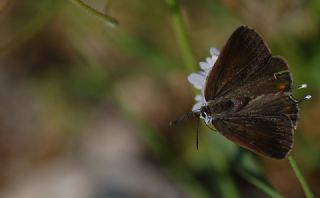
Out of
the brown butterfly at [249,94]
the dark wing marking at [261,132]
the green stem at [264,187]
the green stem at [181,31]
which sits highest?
the green stem at [181,31]

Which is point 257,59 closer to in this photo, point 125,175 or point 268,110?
point 268,110

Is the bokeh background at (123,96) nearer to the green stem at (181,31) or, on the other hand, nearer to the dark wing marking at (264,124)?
the green stem at (181,31)

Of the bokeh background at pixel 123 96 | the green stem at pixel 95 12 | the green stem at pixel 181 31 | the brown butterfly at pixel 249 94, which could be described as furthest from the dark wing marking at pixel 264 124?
the bokeh background at pixel 123 96

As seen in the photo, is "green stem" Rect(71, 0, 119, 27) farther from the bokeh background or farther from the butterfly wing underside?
the bokeh background

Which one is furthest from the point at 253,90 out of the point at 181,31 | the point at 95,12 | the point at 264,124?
the point at 95,12

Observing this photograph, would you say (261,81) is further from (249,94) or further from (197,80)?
(197,80)

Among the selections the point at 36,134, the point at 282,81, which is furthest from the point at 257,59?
the point at 36,134

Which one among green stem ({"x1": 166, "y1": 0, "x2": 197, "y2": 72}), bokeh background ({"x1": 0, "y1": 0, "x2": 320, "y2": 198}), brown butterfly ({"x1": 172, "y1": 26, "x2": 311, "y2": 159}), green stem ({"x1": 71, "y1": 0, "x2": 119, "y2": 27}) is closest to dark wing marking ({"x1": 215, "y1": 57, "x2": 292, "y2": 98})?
brown butterfly ({"x1": 172, "y1": 26, "x2": 311, "y2": 159})

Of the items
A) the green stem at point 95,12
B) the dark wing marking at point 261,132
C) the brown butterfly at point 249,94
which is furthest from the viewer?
the green stem at point 95,12
